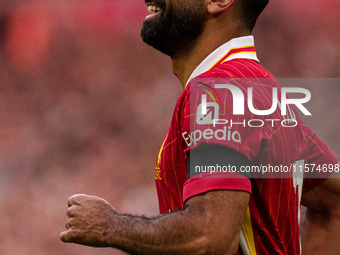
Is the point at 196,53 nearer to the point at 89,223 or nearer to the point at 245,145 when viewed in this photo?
the point at 245,145

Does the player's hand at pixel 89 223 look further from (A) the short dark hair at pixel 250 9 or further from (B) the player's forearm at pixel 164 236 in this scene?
(A) the short dark hair at pixel 250 9

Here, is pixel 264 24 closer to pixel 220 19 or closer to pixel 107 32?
pixel 107 32

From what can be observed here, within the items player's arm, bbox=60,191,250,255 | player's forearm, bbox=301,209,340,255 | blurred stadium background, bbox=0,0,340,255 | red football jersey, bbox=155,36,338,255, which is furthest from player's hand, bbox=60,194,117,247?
blurred stadium background, bbox=0,0,340,255

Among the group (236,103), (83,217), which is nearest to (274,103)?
(236,103)

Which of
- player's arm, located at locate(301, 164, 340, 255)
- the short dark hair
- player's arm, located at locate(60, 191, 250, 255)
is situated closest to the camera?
player's arm, located at locate(60, 191, 250, 255)

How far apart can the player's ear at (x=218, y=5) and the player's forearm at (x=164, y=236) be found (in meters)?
0.73

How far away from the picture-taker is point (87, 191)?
561cm

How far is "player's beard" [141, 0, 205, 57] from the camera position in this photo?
1972 mm

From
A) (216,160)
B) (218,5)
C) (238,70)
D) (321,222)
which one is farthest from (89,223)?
(321,222)

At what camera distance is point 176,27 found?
2.02m

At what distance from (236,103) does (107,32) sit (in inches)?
183

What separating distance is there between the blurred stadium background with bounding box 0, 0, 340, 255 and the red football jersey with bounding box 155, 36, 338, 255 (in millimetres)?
3495

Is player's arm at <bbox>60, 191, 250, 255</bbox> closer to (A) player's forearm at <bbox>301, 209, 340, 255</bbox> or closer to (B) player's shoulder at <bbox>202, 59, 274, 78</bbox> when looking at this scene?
(B) player's shoulder at <bbox>202, 59, 274, 78</bbox>

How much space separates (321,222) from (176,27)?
2.99 ft
